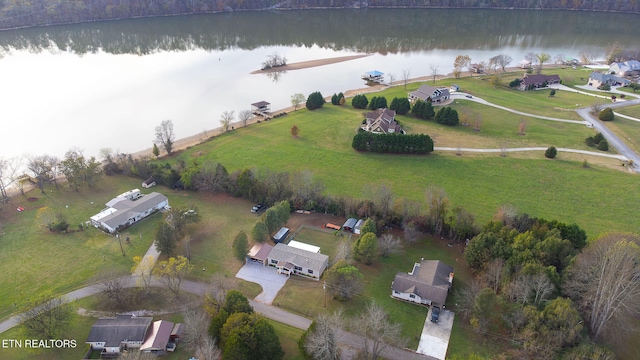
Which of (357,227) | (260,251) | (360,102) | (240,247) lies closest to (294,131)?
(360,102)

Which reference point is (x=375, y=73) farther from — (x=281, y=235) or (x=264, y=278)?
(x=264, y=278)

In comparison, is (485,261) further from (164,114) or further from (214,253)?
(164,114)

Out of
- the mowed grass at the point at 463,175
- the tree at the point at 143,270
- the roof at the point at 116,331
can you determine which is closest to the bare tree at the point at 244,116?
the mowed grass at the point at 463,175

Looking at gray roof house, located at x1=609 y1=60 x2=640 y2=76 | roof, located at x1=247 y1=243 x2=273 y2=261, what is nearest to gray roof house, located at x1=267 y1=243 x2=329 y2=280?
roof, located at x1=247 y1=243 x2=273 y2=261

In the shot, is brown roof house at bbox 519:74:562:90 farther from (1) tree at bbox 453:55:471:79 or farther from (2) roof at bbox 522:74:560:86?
(1) tree at bbox 453:55:471:79

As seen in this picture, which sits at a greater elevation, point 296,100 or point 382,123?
point 382,123

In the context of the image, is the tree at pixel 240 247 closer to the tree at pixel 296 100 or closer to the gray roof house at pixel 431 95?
the tree at pixel 296 100

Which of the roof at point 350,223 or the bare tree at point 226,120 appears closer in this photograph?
the roof at point 350,223
